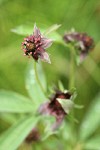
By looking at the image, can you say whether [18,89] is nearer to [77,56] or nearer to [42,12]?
[42,12]

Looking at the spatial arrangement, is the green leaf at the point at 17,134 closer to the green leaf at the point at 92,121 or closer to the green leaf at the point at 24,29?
the green leaf at the point at 24,29

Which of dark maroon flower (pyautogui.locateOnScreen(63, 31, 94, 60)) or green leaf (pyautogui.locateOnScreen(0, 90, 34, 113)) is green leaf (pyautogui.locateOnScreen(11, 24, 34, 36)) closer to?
dark maroon flower (pyautogui.locateOnScreen(63, 31, 94, 60))

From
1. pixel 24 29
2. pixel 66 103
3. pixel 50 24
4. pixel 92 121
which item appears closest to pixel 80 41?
pixel 24 29

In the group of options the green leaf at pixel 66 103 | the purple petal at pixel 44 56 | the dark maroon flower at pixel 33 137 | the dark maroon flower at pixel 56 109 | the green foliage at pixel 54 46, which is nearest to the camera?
the purple petal at pixel 44 56

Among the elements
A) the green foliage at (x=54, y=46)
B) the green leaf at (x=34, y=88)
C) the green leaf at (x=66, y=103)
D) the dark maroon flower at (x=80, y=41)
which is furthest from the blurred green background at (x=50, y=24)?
the green leaf at (x=66, y=103)

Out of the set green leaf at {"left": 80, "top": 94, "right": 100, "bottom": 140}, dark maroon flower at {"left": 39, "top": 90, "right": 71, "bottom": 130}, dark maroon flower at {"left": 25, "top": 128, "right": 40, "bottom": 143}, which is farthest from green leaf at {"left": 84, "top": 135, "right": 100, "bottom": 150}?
dark maroon flower at {"left": 39, "top": 90, "right": 71, "bottom": 130}

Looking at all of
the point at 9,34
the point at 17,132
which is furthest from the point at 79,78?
the point at 17,132
